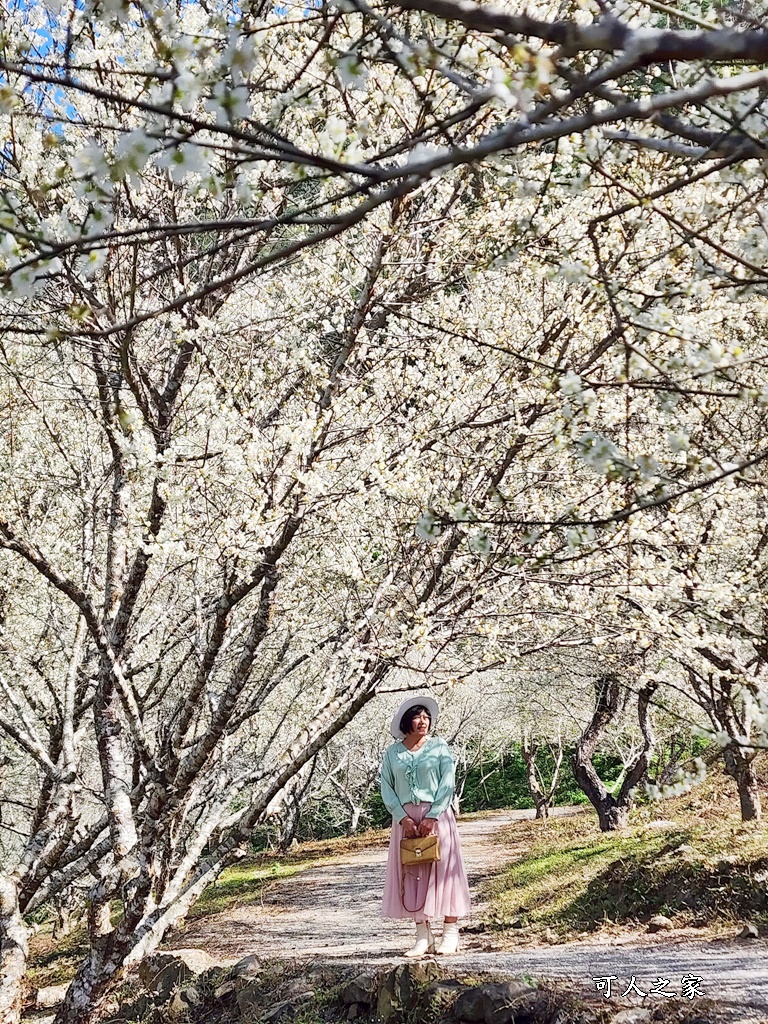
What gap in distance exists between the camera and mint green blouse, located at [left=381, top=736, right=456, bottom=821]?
21.1 ft

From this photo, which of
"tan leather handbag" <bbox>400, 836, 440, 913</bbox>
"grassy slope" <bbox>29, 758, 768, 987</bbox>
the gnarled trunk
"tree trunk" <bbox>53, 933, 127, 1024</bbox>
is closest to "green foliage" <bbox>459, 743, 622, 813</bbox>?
"grassy slope" <bbox>29, 758, 768, 987</bbox>

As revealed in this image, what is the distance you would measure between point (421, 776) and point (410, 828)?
1.18 ft

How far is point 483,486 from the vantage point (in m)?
6.17

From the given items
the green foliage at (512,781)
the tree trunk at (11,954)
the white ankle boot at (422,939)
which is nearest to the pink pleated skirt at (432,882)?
the white ankle boot at (422,939)

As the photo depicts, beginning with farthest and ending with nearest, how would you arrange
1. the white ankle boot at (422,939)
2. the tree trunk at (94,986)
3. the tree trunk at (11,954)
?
the tree trunk at (11,954), the white ankle boot at (422,939), the tree trunk at (94,986)

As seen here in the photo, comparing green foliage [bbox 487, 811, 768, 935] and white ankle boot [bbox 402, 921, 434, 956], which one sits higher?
white ankle boot [bbox 402, 921, 434, 956]

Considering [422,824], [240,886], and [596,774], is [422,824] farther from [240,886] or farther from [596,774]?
[240,886]

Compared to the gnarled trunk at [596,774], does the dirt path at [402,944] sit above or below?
below

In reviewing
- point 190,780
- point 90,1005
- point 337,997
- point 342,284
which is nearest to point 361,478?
point 342,284

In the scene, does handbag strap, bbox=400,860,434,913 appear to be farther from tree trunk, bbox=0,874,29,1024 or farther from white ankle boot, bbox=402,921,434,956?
tree trunk, bbox=0,874,29,1024

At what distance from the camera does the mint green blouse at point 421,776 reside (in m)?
6.42

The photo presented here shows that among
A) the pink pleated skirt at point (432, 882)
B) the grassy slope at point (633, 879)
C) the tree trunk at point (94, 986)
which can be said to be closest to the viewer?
the tree trunk at point (94, 986)

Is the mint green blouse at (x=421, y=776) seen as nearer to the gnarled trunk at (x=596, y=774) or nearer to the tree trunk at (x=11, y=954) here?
the tree trunk at (x=11, y=954)

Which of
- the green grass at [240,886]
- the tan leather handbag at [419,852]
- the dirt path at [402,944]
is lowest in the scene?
the green grass at [240,886]
